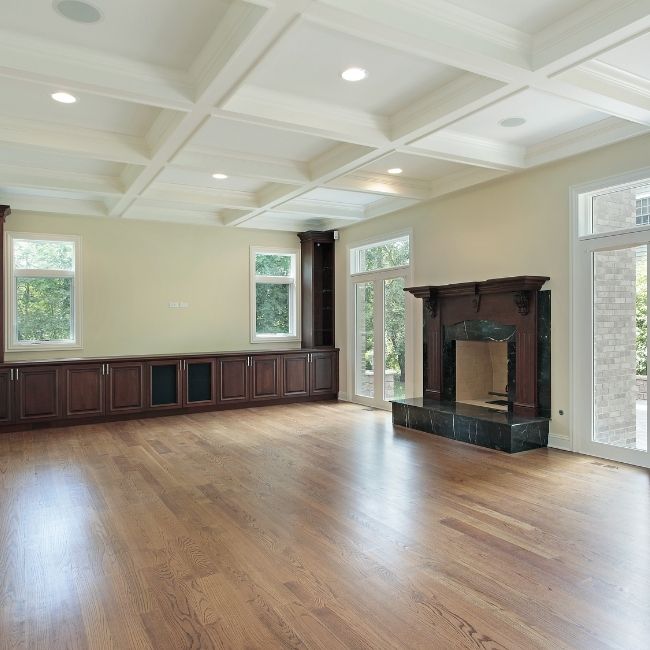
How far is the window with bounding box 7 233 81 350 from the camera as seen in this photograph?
7.14 metres

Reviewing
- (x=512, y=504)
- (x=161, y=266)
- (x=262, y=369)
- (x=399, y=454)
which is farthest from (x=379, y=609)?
(x=161, y=266)

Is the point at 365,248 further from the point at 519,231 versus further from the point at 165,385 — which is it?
the point at 165,385

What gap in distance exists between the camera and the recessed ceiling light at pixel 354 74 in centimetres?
363

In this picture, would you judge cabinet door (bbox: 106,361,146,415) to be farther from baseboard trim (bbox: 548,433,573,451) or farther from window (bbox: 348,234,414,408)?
baseboard trim (bbox: 548,433,573,451)

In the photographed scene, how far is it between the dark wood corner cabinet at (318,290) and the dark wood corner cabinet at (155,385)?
38 cm

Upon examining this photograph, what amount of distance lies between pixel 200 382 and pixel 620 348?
5.35 metres

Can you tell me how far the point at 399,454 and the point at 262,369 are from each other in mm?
3500

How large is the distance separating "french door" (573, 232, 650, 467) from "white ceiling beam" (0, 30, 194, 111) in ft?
12.5

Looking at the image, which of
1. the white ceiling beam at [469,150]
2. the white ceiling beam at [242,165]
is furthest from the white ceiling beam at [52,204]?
the white ceiling beam at [469,150]

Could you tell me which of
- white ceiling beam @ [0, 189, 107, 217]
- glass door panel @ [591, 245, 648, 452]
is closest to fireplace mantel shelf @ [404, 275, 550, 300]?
glass door panel @ [591, 245, 648, 452]

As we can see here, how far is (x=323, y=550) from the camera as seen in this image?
304cm

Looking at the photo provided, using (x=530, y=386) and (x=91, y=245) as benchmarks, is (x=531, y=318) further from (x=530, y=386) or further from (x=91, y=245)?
(x=91, y=245)

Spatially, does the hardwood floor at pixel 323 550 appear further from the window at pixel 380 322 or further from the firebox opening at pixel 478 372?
the window at pixel 380 322

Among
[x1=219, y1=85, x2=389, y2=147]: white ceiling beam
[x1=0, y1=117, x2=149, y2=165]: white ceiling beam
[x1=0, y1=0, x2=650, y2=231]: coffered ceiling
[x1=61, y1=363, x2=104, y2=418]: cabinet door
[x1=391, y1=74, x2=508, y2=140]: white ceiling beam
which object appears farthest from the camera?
[x1=61, y1=363, x2=104, y2=418]: cabinet door
